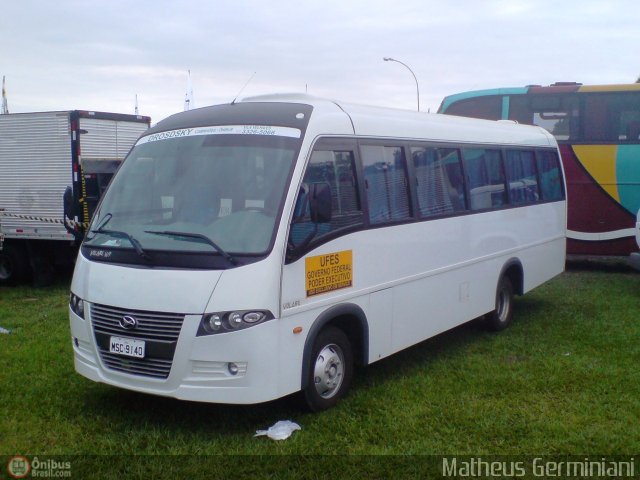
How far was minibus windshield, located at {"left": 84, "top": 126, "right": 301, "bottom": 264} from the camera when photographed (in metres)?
5.61

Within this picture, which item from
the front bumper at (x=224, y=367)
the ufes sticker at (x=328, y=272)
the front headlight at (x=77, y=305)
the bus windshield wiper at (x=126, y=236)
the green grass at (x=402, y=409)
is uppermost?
the bus windshield wiper at (x=126, y=236)

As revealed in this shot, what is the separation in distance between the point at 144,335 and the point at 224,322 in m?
0.65

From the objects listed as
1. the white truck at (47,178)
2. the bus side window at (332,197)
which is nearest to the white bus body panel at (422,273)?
the bus side window at (332,197)

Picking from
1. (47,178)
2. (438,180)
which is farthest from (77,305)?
(47,178)

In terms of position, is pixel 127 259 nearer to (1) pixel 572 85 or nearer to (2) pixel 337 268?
(2) pixel 337 268

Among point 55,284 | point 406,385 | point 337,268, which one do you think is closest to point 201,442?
point 337,268

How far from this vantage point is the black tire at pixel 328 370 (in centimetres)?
600

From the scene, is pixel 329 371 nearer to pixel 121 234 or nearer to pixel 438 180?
pixel 121 234

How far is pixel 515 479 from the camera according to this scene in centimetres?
501

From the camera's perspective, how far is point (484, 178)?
8.88 meters

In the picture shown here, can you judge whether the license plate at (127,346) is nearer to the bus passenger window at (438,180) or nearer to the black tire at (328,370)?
the black tire at (328,370)

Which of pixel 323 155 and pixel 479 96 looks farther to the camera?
pixel 479 96

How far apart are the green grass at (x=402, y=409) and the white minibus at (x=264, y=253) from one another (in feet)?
1.27

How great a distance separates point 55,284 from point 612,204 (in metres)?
10.5
